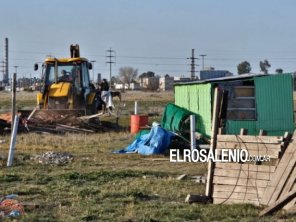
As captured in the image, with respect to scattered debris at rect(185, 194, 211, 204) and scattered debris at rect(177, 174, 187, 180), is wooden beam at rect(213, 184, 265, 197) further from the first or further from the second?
scattered debris at rect(177, 174, 187, 180)

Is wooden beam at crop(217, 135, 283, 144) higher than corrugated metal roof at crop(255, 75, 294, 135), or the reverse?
corrugated metal roof at crop(255, 75, 294, 135)

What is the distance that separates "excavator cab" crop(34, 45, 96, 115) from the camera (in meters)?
26.9

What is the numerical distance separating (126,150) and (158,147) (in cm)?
120

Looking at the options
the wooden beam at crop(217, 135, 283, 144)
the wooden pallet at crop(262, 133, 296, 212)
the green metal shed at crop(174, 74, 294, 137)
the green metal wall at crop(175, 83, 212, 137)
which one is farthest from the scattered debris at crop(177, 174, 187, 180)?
the green metal shed at crop(174, 74, 294, 137)

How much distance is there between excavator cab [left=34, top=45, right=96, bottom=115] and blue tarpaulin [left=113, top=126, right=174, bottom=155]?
861cm

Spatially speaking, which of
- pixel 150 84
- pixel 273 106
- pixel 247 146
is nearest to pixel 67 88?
pixel 273 106

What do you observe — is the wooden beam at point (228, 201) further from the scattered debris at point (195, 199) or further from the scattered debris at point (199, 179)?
the scattered debris at point (199, 179)

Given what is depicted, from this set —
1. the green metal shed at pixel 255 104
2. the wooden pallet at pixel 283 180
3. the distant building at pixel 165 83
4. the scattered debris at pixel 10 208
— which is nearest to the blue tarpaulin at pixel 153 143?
the green metal shed at pixel 255 104

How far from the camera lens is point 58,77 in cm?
2777

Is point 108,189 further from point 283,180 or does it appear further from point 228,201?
point 283,180

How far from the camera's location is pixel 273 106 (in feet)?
73.6

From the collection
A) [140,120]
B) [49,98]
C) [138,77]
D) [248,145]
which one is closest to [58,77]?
[49,98]

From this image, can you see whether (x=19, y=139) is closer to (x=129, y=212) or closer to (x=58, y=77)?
(x=58, y=77)

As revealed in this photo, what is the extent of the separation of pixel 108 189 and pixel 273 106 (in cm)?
1218
